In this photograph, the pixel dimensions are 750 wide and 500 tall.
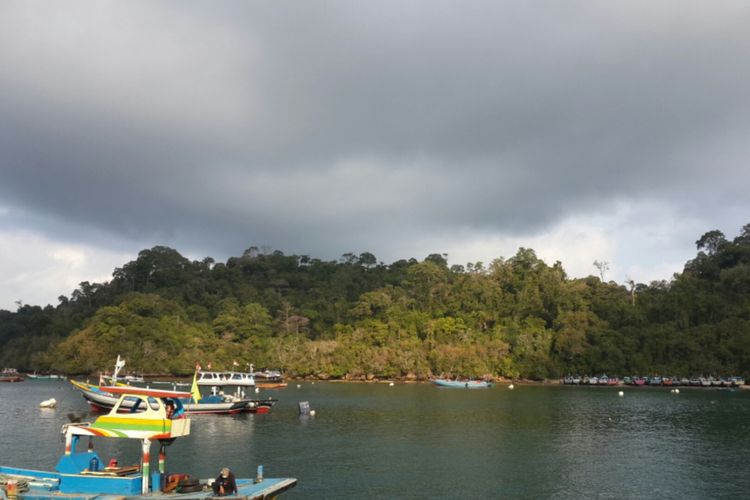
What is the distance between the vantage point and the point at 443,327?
116562 millimetres

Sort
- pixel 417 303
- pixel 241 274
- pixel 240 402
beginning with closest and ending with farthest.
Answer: pixel 240 402 → pixel 417 303 → pixel 241 274

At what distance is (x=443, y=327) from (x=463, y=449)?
276ft

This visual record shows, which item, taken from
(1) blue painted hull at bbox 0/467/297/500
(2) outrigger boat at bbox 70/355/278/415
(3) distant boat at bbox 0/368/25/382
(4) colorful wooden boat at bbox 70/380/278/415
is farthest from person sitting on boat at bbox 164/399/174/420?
(3) distant boat at bbox 0/368/25/382

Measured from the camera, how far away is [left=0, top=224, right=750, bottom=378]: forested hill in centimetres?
9788

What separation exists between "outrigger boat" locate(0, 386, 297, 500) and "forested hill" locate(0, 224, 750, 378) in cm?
9304

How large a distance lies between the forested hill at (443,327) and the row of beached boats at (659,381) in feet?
5.15

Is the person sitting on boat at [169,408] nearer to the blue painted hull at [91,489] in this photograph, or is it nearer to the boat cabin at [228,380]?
the blue painted hull at [91,489]

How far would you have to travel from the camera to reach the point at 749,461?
100 feet

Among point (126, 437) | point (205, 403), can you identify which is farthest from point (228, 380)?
point (126, 437)

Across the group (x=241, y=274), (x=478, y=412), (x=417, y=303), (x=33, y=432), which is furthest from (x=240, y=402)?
(x=241, y=274)

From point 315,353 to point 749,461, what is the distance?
93.2 m

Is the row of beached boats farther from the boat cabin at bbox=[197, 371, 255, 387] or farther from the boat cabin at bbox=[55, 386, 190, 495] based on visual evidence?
the boat cabin at bbox=[55, 386, 190, 495]

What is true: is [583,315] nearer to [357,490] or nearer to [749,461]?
[749,461]

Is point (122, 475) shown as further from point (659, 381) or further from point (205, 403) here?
point (659, 381)
